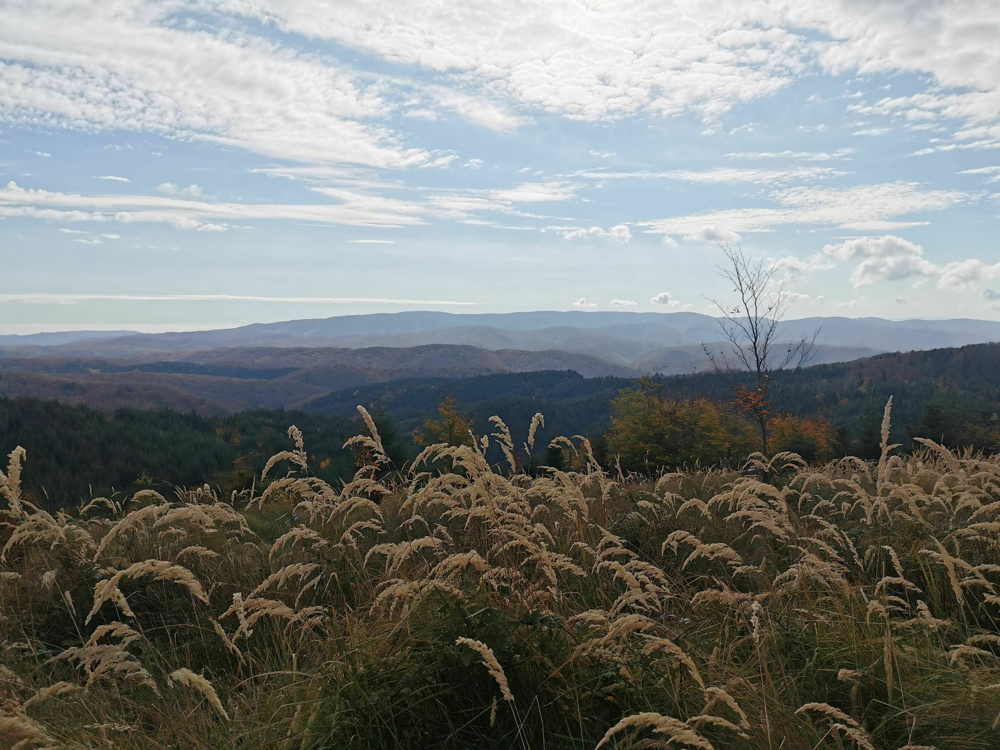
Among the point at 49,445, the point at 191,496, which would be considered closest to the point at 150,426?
the point at 49,445

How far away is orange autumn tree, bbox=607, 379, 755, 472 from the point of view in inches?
1066

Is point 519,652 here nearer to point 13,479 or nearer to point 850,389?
point 13,479

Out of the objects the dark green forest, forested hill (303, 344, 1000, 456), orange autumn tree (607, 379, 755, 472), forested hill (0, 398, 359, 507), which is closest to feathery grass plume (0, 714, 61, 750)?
orange autumn tree (607, 379, 755, 472)

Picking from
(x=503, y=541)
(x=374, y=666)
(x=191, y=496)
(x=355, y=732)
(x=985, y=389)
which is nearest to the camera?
(x=355, y=732)

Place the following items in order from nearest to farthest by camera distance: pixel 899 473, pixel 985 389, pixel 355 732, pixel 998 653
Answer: pixel 355 732 < pixel 998 653 < pixel 899 473 < pixel 985 389

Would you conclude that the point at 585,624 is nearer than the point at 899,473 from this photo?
Yes

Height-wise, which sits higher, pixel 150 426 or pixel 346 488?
pixel 346 488

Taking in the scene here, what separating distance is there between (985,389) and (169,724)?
116 meters

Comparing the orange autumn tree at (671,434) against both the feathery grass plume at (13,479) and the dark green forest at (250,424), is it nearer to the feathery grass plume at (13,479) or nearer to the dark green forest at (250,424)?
the feathery grass plume at (13,479)

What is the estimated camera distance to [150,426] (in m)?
108

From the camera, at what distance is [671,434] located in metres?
29.9

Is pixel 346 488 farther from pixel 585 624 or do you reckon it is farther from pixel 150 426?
pixel 150 426

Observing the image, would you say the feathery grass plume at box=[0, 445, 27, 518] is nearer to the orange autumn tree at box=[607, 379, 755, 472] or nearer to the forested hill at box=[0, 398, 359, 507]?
the orange autumn tree at box=[607, 379, 755, 472]

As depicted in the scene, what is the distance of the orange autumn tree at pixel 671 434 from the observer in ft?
88.8
